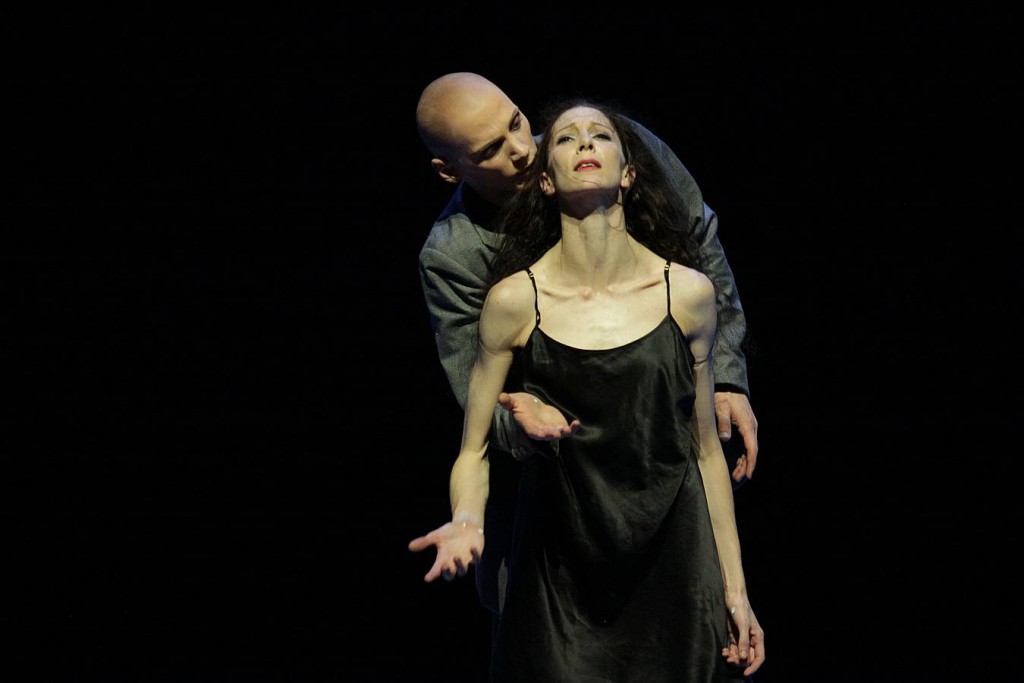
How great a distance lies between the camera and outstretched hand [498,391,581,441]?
6.25 ft

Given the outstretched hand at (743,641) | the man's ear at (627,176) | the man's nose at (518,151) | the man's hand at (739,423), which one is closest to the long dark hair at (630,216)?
the man's ear at (627,176)

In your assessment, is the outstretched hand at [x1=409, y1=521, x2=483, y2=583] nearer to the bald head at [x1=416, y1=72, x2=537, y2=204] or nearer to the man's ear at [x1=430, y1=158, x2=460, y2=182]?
the bald head at [x1=416, y1=72, x2=537, y2=204]

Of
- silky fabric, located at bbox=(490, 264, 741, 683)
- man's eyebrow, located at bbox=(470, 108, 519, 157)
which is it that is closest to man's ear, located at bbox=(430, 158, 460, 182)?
man's eyebrow, located at bbox=(470, 108, 519, 157)

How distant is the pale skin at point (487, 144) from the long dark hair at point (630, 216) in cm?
18

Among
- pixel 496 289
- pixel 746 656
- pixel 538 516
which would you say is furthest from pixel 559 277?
pixel 746 656

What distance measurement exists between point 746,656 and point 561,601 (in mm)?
317

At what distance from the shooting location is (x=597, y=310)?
2.09 metres

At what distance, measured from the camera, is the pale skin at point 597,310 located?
82.0 inches

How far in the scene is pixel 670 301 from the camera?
2088 millimetres

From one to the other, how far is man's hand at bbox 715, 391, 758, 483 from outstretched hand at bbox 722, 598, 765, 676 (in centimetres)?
36

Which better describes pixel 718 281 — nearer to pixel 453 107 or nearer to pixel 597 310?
pixel 597 310

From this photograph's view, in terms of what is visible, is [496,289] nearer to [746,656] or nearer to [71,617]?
[746,656]

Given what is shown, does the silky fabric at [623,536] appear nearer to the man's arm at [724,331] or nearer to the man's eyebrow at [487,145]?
the man's arm at [724,331]

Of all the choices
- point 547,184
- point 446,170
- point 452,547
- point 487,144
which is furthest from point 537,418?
point 446,170
